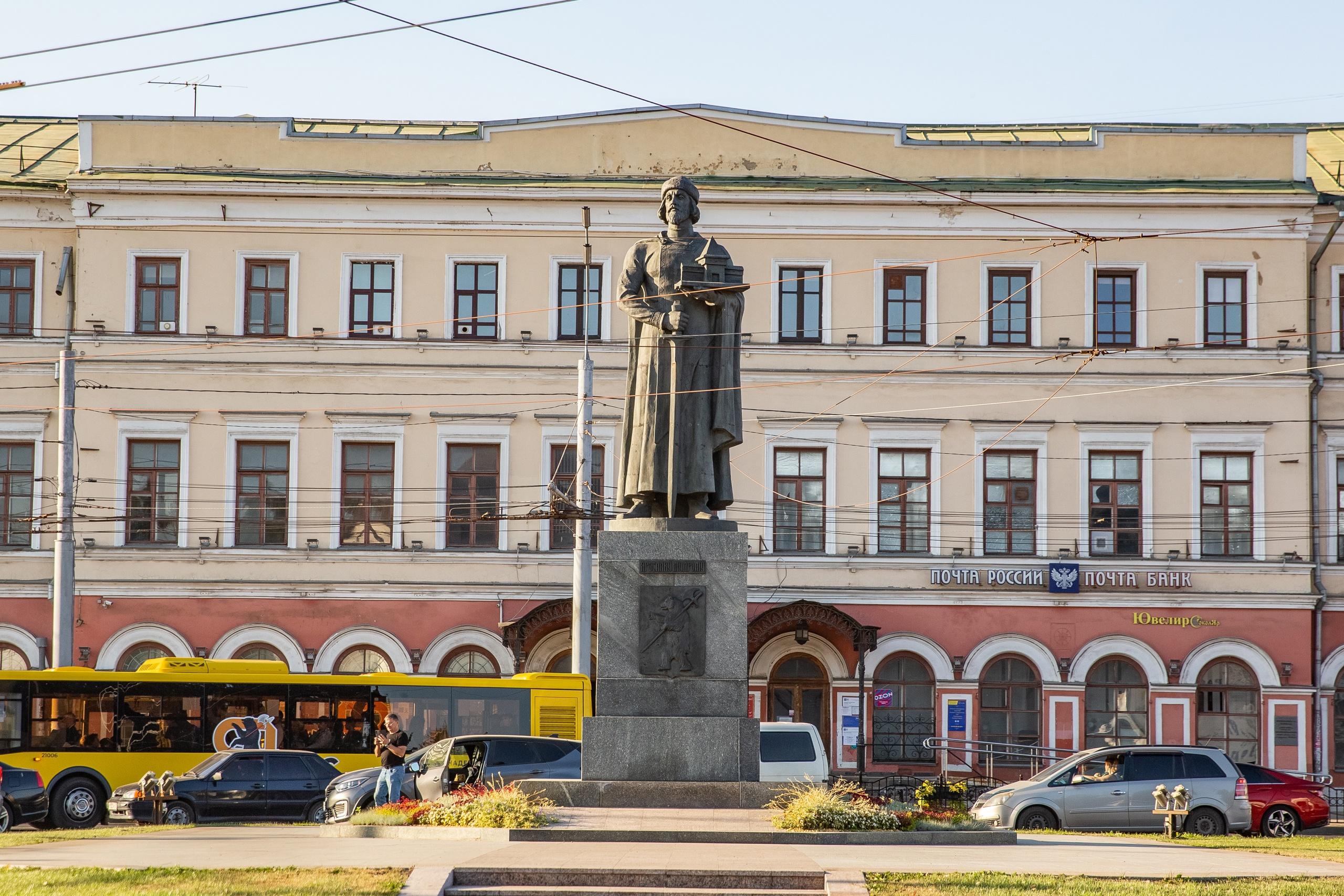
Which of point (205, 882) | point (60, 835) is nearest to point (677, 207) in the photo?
point (205, 882)

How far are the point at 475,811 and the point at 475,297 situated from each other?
965 inches

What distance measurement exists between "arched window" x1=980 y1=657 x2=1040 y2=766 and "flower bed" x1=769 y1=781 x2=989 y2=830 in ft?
71.0

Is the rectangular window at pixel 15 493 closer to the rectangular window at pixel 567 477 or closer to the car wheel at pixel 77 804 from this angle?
the car wheel at pixel 77 804

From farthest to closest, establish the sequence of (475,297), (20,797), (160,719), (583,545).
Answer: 1. (475,297)
2. (583,545)
3. (160,719)
4. (20,797)

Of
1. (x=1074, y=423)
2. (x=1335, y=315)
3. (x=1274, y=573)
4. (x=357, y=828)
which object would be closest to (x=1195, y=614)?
(x=1274, y=573)

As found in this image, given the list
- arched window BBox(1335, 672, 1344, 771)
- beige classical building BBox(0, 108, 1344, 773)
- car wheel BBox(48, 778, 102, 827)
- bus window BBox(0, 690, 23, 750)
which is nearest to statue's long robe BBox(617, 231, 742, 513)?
car wheel BBox(48, 778, 102, 827)

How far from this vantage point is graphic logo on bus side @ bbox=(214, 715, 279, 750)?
29.1 meters

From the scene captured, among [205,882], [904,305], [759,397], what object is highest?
[904,305]

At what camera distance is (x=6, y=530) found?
121 feet

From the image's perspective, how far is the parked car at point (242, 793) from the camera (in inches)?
979

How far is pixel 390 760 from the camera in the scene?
24203mm

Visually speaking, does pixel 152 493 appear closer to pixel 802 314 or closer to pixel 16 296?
pixel 16 296

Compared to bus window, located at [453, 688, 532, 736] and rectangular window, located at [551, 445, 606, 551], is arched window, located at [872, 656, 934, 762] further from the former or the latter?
bus window, located at [453, 688, 532, 736]

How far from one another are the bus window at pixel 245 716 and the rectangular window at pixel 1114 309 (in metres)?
19.2
